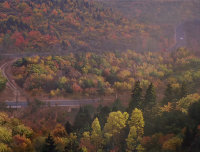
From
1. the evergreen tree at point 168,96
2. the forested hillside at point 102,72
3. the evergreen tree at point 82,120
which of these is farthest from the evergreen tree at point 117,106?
the evergreen tree at point 168,96

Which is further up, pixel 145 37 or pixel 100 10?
pixel 100 10

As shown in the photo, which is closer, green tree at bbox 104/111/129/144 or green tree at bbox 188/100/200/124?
green tree at bbox 188/100/200/124

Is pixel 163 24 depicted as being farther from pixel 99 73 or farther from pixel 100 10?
pixel 99 73

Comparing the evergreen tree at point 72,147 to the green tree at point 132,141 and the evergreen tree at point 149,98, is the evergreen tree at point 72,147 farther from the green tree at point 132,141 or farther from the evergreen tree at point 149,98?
the evergreen tree at point 149,98

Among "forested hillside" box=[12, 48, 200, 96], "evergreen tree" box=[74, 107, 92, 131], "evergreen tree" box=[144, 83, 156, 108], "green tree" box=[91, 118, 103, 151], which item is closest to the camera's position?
"green tree" box=[91, 118, 103, 151]

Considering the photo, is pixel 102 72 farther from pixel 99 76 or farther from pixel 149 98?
pixel 149 98

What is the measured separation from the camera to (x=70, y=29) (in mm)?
44156

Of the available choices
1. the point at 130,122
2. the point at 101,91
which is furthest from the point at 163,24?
the point at 130,122

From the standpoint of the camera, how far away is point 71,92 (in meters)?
28.2

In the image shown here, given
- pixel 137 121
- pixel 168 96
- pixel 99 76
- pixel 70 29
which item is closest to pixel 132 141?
pixel 137 121

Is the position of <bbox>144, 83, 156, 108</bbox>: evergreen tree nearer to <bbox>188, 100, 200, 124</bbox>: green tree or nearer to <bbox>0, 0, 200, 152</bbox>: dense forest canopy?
<bbox>0, 0, 200, 152</bbox>: dense forest canopy

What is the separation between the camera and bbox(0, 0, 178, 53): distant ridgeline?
38438mm

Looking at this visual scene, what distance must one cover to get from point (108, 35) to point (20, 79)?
23.5 meters

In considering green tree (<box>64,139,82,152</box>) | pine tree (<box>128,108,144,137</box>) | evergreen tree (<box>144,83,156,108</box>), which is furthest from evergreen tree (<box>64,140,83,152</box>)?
evergreen tree (<box>144,83,156,108</box>)
